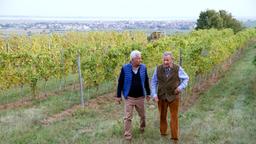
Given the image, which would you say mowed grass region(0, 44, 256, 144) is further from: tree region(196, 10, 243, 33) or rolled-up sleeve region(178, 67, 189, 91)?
tree region(196, 10, 243, 33)

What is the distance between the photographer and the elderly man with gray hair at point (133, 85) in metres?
7.35

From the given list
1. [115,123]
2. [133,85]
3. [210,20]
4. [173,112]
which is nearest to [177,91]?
[173,112]

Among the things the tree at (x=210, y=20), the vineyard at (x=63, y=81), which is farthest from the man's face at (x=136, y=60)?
the tree at (x=210, y=20)

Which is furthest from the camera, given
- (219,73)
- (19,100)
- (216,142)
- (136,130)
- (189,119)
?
(219,73)

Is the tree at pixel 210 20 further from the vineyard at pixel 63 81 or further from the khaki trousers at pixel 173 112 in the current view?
the khaki trousers at pixel 173 112

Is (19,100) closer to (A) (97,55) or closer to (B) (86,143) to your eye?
(A) (97,55)

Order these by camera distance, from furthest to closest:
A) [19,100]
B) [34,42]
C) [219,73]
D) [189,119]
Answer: [34,42], [219,73], [19,100], [189,119]

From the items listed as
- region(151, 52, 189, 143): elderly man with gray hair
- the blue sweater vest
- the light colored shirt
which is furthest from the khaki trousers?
the blue sweater vest

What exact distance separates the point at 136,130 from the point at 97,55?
20.2 ft

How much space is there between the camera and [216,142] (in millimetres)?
7660

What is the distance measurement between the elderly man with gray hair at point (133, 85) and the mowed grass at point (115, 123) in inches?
22.8

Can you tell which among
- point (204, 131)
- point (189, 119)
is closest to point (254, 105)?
point (189, 119)

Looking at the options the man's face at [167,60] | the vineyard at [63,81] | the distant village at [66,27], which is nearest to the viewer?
the man's face at [167,60]

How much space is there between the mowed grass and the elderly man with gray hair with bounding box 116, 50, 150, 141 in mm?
580
